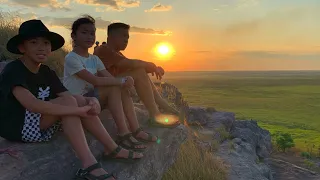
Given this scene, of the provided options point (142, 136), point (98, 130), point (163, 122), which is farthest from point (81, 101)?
point (163, 122)

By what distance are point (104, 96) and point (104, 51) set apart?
3.05ft

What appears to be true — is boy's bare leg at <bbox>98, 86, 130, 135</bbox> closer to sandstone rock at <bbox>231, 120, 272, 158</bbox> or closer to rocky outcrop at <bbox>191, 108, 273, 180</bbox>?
rocky outcrop at <bbox>191, 108, 273, 180</bbox>

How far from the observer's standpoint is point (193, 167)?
18.3 feet

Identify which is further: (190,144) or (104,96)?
(190,144)

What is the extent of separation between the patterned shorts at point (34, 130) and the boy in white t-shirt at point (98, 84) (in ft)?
2.32

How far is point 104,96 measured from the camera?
400cm

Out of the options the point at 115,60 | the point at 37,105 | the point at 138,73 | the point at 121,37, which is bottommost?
the point at 37,105

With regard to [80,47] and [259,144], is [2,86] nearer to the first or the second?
[80,47]

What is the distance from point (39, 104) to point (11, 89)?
0.95ft

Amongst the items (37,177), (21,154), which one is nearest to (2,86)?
(21,154)

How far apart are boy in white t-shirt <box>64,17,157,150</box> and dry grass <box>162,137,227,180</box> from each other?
1176 mm

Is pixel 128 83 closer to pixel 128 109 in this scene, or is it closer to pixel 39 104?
pixel 128 109

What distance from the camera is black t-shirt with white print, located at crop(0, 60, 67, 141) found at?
3084mm

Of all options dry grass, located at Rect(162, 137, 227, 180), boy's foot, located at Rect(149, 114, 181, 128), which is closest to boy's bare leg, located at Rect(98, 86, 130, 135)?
boy's foot, located at Rect(149, 114, 181, 128)
